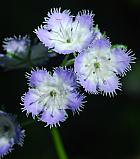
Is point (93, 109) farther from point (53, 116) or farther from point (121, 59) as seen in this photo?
point (53, 116)

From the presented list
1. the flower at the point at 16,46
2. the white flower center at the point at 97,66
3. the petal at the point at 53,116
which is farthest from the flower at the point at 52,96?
the flower at the point at 16,46

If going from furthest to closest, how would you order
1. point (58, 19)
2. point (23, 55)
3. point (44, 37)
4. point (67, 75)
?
1. point (23, 55)
2. point (58, 19)
3. point (44, 37)
4. point (67, 75)

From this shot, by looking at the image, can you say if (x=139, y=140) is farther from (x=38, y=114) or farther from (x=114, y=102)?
(x=38, y=114)

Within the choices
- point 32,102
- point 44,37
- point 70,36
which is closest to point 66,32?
point 70,36

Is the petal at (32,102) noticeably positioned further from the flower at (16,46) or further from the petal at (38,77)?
the flower at (16,46)

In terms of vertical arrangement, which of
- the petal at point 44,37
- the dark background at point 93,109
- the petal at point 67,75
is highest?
the dark background at point 93,109

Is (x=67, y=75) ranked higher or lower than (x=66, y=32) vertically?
lower
